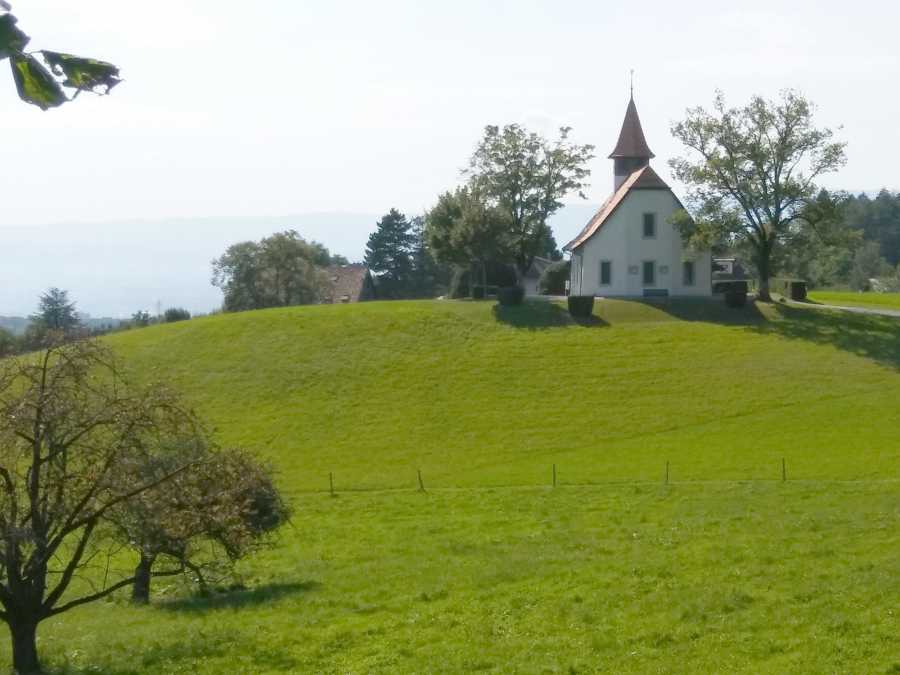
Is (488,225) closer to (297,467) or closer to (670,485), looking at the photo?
(297,467)

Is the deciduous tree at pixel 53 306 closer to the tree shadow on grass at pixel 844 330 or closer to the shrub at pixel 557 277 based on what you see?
the shrub at pixel 557 277

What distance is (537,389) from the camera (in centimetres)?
5409

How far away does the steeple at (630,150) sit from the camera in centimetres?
8606

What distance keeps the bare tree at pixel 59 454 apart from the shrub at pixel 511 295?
53.1 meters

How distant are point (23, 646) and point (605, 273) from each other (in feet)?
197

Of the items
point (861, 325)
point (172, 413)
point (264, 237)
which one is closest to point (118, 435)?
point (172, 413)

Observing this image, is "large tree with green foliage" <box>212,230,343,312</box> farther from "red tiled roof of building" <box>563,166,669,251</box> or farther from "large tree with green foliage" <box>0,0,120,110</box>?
"large tree with green foliage" <box>0,0,120,110</box>

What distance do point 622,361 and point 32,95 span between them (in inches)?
2128

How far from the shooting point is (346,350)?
62.0 meters

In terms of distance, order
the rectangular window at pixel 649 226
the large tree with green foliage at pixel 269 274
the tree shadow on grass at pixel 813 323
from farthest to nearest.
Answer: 1. the large tree with green foliage at pixel 269 274
2. the rectangular window at pixel 649 226
3. the tree shadow on grass at pixel 813 323

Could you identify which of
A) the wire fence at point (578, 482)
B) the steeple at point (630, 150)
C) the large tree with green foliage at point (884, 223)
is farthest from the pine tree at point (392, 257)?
the large tree with green foliage at point (884, 223)

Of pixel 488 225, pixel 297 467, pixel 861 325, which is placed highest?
pixel 488 225

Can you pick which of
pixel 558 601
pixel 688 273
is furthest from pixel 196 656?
pixel 688 273

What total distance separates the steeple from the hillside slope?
781 inches
